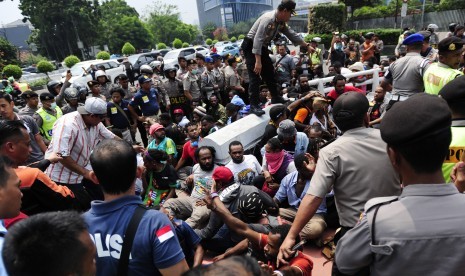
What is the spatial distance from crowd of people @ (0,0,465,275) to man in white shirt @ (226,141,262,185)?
0.06ft

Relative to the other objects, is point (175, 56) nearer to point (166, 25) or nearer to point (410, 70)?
point (410, 70)

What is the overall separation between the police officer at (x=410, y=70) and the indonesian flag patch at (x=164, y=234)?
11.2 feet

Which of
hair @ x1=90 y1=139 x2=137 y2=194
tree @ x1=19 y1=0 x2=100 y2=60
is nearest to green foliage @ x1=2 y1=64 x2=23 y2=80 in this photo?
tree @ x1=19 y1=0 x2=100 y2=60

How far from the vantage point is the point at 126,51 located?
3544 centimetres

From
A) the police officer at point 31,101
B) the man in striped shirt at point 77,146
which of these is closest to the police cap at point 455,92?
the man in striped shirt at point 77,146

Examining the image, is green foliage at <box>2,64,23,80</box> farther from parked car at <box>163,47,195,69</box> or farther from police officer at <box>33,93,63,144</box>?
police officer at <box>33,93,63,144</box>

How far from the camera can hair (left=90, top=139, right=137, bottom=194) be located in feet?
5.49

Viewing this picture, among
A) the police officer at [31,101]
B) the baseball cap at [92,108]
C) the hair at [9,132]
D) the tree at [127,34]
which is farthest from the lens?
the tree at [127,34]

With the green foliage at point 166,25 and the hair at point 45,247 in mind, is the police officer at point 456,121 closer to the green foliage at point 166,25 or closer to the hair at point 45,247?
the hair at point 45,247

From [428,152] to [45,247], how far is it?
1.36 meters

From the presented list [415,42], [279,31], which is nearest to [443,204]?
[415,42]

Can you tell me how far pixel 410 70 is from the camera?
3807 mm

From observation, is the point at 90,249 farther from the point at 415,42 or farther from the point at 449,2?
the point at 449,2

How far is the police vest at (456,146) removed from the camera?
5.77ft
